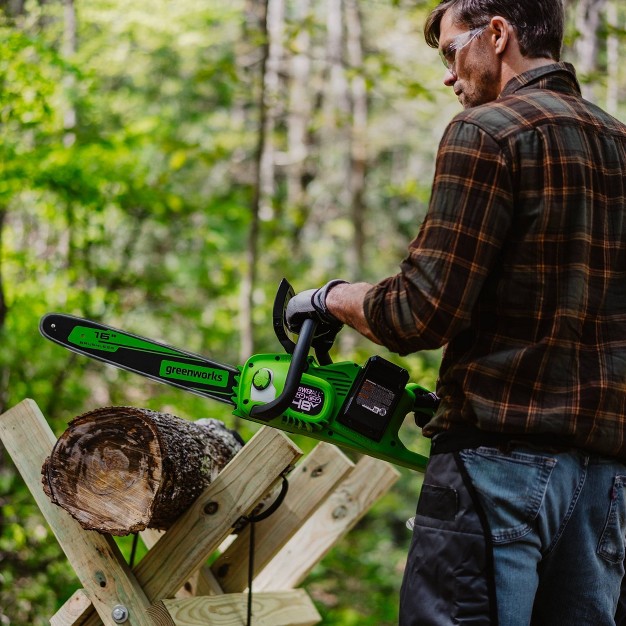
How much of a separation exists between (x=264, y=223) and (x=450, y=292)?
754cm

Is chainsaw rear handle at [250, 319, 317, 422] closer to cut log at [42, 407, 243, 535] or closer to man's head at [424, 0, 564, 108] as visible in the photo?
cut log at [42, 407, 243, 535]

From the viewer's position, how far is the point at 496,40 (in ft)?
6.06

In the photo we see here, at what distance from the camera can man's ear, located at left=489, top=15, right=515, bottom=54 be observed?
182cm

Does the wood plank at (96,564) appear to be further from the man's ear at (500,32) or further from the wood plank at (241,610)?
the man's ear at (500,32)

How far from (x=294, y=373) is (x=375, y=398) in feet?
0.82

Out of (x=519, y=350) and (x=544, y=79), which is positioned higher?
(x=544, y=79)

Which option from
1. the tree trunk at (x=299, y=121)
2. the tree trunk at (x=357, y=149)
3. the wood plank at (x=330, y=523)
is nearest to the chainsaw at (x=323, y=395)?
the wood plank at (x=330, y=523)

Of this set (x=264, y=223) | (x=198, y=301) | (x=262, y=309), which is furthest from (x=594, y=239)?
(x=198, y=301)

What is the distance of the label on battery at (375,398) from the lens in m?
2.05

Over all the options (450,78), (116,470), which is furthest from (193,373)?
(450,78)

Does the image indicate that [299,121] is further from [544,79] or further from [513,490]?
[513,490]

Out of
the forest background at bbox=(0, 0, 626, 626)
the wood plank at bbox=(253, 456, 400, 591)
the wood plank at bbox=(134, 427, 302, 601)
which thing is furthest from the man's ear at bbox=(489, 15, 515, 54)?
the forest background at bbox=(0, 0, 626, 626)

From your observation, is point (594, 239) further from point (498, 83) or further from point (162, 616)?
point (162, 616)

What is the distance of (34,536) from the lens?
4773 millimetres
